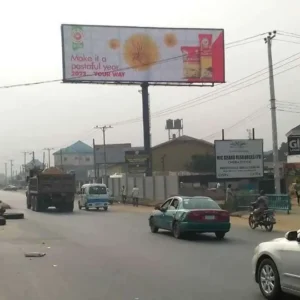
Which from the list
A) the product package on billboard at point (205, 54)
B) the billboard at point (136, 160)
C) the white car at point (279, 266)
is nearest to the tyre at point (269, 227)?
the white car at point (279, 266)

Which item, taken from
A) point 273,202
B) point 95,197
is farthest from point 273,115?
point 95,197

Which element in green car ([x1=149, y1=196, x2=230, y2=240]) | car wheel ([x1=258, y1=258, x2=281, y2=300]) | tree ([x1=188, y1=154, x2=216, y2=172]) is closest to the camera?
car wheel ([x1=258, y1=258, x2=281, y2=300])

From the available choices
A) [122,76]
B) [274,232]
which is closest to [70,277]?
[274,232]

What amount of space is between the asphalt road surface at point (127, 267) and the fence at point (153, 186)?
84.4 feet

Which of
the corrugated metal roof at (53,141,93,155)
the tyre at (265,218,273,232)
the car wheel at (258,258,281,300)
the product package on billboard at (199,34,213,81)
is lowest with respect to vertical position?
the tyre at (265,218,273,232)

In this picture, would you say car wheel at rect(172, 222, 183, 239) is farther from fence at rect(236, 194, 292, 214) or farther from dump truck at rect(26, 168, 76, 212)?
dump truck at rect(26, 168, 76, 212)

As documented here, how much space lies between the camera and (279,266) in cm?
837

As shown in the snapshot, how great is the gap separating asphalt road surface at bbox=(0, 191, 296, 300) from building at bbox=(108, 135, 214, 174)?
70.4 metres

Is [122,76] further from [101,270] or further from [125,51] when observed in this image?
[101,270]

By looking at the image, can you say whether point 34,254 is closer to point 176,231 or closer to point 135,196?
point 176,231

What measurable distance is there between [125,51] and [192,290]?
42.6 m

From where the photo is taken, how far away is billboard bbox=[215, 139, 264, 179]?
37188 millimetres

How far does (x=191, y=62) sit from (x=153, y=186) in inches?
458

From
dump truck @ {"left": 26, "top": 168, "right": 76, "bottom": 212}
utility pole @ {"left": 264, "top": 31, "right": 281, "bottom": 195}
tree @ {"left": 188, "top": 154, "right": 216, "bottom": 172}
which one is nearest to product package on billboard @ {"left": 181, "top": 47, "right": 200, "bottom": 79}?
dump truck @ {"left": 26, "top": 168, "right": 76, "bottom": 212}
